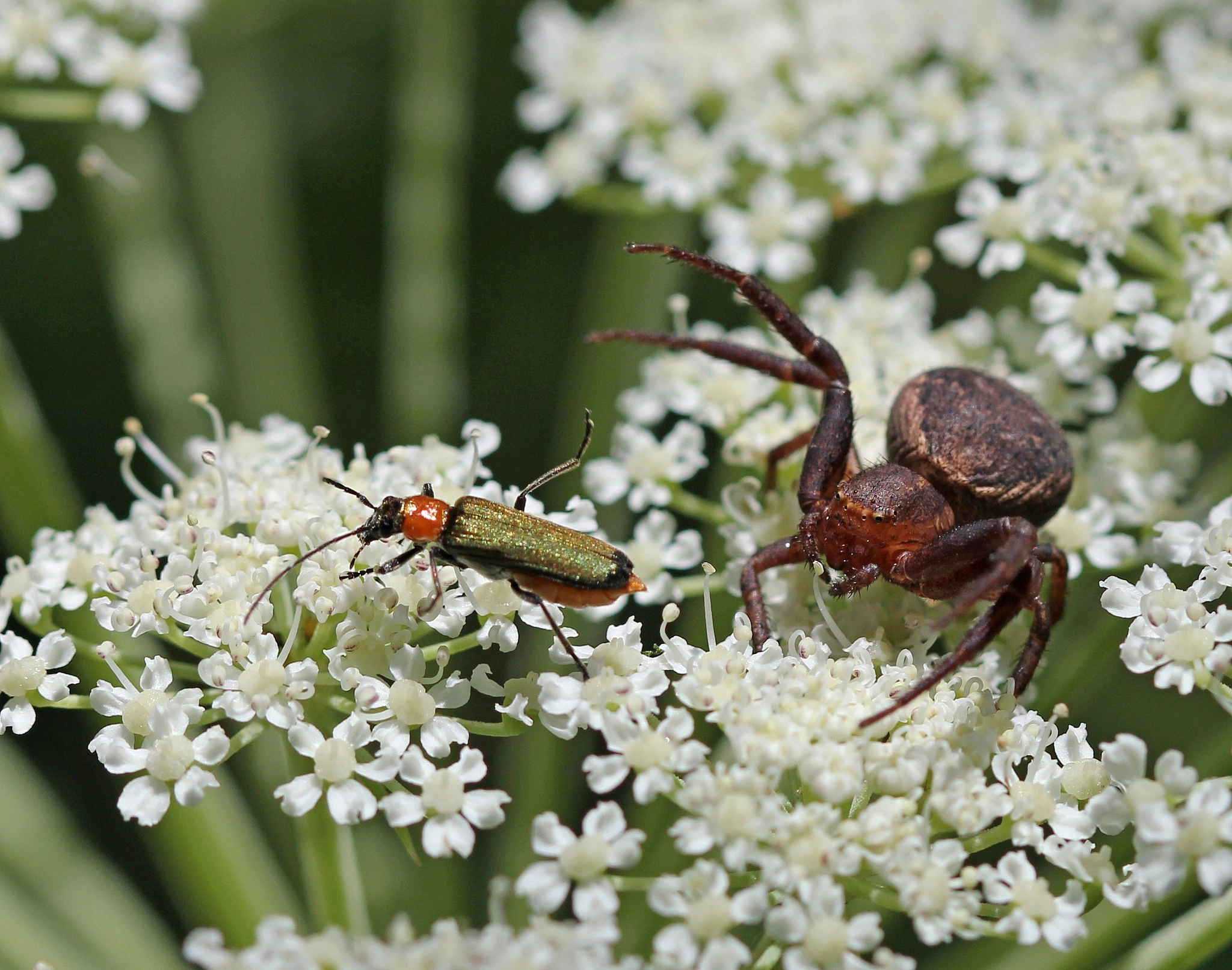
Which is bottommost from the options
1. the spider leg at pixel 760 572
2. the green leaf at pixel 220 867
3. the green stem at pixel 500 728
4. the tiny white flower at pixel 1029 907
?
the green leaf at pixel 220 867

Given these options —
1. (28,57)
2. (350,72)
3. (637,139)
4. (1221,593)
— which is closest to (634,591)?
(1221,593)

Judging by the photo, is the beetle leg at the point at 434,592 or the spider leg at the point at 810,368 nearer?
the beetle leg at the point at 434,592

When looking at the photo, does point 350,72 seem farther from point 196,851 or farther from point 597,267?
point 196,851

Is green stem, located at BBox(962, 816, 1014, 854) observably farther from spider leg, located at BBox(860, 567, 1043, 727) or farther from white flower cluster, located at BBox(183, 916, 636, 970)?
white flower cluster, located at BBox(183, 916, 636, 970)

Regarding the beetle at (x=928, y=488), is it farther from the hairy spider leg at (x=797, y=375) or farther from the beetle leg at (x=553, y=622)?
the beetle leg at (x=553, y=622)

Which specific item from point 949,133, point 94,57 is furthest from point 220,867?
point 949,133

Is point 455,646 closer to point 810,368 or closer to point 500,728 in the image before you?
point 500,728

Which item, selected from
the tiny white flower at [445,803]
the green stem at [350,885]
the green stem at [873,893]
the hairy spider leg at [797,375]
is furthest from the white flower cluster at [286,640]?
the green stem at [873,893]
